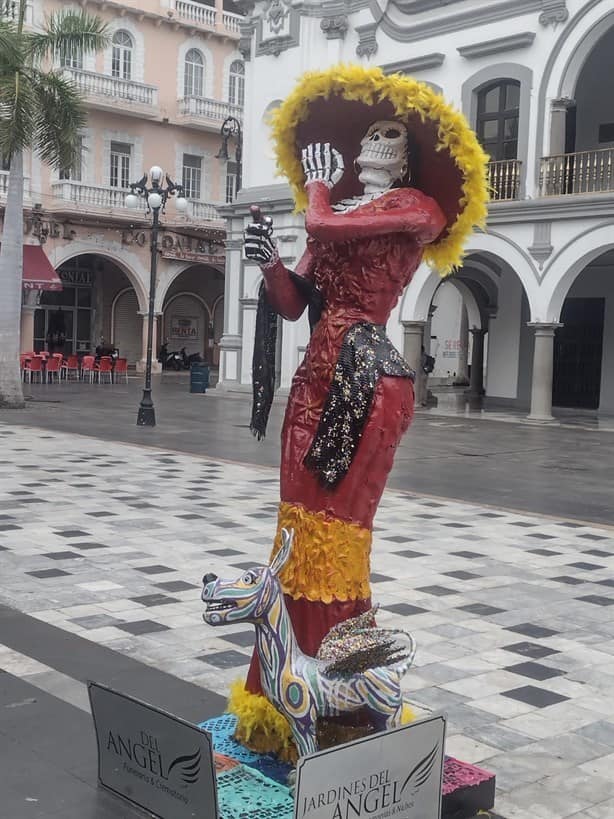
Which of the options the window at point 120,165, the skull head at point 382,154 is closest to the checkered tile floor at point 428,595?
the skull head at point 382,154

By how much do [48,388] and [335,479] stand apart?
22.3 m

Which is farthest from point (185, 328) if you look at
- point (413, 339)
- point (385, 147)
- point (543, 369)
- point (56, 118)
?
point (385, 147)

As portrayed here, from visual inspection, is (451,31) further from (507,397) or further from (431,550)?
(431,550)

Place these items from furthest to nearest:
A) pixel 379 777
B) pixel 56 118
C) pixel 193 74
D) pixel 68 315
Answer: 1. pixel 68 315
2. pixel 193 74
3. pixel 56 118
4. pixel 379 777

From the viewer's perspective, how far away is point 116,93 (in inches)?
1193

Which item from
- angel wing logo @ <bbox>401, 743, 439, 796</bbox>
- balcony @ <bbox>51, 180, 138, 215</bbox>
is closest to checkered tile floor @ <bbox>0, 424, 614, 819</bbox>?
angel wing logo @ <bbox>401, 743, 439, 796</bbox>

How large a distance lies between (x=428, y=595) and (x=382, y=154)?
343 centimetres

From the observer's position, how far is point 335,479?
3188mm

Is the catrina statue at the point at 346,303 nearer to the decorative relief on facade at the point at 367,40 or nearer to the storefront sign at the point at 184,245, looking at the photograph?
the decorative relief on facade at the point at 367,40

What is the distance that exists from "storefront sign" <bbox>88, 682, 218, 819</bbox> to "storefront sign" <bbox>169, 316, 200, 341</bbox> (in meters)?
33.3

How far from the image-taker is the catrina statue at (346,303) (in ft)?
10.5

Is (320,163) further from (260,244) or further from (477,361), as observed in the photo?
(477,361)

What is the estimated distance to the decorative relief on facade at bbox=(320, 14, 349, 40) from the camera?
73.5 ft

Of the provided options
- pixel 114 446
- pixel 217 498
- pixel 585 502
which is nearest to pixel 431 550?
pixel 217 498
